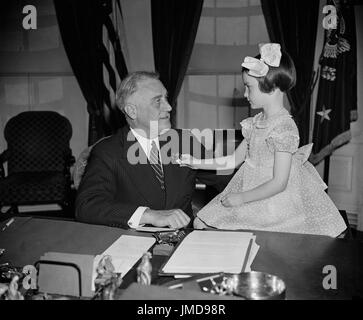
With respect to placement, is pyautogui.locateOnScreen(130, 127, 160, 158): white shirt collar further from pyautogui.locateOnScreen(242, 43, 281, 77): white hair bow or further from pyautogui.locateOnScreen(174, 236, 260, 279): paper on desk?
pyautogui.locateOnScreen(174, 236, 260, 279): paper on desk

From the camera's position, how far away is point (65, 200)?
16.2ft

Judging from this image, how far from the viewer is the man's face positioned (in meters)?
2.52

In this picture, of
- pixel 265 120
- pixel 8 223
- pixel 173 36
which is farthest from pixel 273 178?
pixel 173 36

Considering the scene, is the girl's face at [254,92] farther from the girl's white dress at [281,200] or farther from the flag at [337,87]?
the flag at [337,87]

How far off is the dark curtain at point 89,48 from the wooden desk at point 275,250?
358cm

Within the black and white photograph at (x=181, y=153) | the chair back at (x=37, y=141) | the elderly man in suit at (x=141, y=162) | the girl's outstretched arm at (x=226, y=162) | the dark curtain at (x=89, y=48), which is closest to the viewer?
the black and white photograph at (x=181, y=153)

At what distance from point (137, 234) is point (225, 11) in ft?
13.1

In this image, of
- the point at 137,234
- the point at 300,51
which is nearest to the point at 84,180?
the point at 137,234

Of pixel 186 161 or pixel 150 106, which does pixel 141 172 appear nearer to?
pixel 186 161

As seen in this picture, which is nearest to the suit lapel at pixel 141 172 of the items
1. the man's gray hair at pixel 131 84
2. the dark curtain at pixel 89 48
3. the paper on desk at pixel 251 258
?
the man's gray hair at pixel 131 84

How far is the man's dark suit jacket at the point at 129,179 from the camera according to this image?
229cm

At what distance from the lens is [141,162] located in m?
2.43

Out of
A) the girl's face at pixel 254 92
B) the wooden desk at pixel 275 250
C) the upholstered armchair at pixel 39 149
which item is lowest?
the upholstered armchair at pixel 39 149
